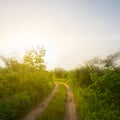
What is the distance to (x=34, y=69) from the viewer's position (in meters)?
38.0

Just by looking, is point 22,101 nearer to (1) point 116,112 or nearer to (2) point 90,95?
(2) point 90,95

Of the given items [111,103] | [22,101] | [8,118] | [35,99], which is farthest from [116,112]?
[35,99]

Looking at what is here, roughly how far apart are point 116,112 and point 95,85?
14.2 ft

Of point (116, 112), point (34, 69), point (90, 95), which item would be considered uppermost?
point (34, 69)

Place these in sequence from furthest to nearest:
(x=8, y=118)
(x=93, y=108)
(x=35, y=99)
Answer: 1. (x=35, y=99)
2. (x=8, y=118)
3. (x=93, y=108)

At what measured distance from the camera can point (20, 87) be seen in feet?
92.8

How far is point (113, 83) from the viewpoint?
14.7m

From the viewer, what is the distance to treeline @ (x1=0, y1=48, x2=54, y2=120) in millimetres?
18709

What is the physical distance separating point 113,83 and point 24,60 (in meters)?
23.8

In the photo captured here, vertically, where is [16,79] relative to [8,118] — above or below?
above

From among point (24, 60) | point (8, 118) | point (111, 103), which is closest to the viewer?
point (111, 103)

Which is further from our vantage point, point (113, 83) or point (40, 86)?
point (40, 86)

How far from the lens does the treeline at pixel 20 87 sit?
18709 millimetres

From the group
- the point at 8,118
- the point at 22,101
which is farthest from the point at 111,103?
the point at 22,101
